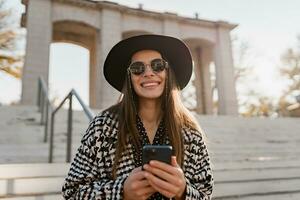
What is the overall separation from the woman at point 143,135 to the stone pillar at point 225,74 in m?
13.2

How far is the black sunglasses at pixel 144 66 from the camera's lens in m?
1.75

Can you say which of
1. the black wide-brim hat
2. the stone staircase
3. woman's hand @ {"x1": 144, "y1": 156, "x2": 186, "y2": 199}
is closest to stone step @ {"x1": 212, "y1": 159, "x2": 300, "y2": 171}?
the stone staircase

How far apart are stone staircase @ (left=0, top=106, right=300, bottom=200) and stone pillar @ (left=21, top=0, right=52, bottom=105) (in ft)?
12.1

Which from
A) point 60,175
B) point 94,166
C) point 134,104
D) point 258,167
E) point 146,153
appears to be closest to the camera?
point 146,153

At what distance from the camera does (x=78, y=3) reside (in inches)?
519

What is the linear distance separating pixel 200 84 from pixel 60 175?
1403cm

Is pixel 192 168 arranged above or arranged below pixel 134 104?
below

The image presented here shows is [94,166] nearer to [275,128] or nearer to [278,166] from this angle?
[278,166]

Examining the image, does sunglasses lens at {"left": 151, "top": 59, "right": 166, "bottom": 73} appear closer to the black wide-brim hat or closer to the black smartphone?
the black wide-brim hat

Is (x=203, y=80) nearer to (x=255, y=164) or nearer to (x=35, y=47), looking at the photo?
(x=35, y=47)

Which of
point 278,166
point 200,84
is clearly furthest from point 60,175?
point 200,84

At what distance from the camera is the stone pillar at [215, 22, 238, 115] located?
1478 cm

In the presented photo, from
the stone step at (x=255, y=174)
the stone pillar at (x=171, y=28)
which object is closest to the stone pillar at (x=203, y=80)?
the stone pillar at (x=171, y=28)

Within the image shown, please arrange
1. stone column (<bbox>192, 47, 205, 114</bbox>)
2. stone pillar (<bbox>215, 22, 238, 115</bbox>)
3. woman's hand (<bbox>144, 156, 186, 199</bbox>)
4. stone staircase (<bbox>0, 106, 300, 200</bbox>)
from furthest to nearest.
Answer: stone column (<bbox>192, 47, 205, 114</bbox>)
stone pillar (<bbox>215, 22, 238, 115</bbox>)
stone staircase (<bbox>0, 106, 300, 200</bbox>)
woman's hand (<bbox>144, 156, 186, 199</bbox>)
